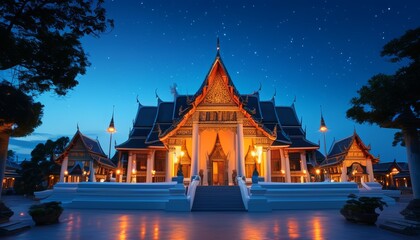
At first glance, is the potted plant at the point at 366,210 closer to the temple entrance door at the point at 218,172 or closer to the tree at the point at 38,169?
the temple entrance door at the point at 218,172

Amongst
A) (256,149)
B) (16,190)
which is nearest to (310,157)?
(256,149)

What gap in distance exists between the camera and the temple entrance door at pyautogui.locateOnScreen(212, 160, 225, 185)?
20750 millimetres

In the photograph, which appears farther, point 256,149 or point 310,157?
point 310,157

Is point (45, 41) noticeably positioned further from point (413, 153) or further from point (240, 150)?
point (240, 150)

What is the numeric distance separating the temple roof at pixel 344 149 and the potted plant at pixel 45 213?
21.1 metres

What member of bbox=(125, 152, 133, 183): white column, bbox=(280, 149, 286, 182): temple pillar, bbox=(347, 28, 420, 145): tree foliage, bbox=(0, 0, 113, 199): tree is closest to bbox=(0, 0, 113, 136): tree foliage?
bbox=(0, 0, 113, 199): tree

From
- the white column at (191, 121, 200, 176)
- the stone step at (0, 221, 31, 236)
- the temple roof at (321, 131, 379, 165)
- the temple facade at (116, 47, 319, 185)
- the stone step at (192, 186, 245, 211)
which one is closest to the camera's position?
the stone step at (0, 221, 31, 236)

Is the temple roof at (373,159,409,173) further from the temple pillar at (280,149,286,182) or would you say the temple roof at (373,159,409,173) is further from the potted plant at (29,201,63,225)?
the potted plant at (29,201,63,225)

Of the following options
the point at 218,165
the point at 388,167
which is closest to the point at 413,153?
the point at 218,165

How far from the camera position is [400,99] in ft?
23.5

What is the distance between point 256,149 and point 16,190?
32.8 m

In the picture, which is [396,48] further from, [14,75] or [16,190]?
[16,190]

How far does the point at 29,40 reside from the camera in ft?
22.8

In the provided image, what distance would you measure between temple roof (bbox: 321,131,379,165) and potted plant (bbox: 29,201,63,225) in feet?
69.2
